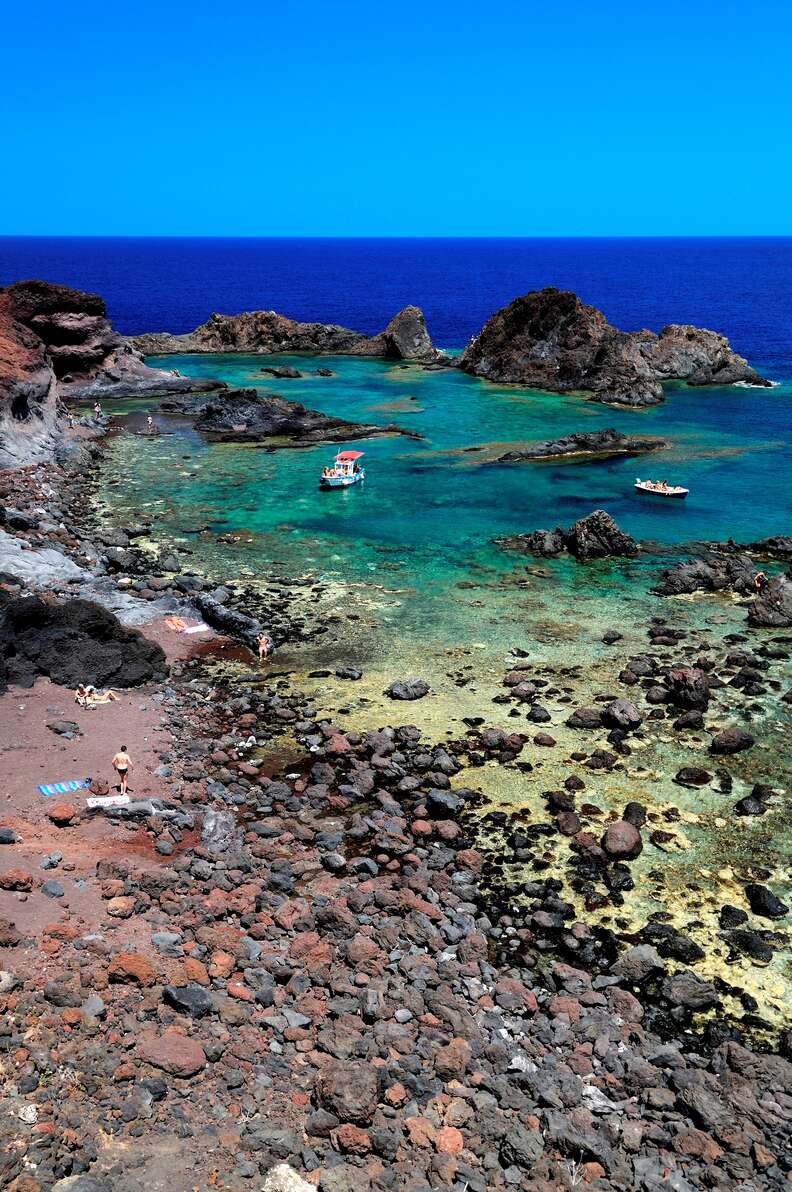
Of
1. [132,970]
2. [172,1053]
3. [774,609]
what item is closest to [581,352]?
[774,609]

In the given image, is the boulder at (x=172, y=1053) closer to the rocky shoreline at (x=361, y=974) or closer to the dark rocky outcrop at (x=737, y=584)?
the rocky shoreline at (x=361, y=974)

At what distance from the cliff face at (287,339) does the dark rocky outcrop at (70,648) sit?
9290 cm

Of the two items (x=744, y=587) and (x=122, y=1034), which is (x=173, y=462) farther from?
(x=122, y=1034)

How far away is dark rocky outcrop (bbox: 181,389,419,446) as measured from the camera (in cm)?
7869

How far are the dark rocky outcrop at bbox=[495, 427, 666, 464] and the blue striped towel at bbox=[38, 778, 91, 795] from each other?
51893mm

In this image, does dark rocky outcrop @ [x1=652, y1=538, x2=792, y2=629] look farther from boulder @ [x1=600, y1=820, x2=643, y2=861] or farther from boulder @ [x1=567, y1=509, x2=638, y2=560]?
Result: boulder @ [x1=600, y1=820, x2=643, y2=861]

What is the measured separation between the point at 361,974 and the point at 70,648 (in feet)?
58.7

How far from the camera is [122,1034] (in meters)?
17.7

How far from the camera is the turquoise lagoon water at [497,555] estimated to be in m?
28.4

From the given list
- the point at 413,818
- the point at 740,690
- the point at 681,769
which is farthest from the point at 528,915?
the point at 740,690

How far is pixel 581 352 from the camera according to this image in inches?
4085

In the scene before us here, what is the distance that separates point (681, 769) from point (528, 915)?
888 cm

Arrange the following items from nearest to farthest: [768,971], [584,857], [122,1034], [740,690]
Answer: [122,1034]
[768,971]
[584,857]
[740,690]

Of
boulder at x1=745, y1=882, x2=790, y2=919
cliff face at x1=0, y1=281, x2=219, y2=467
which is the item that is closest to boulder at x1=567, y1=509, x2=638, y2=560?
boulder at x1=745, y1=882, x2=790, y2=919
